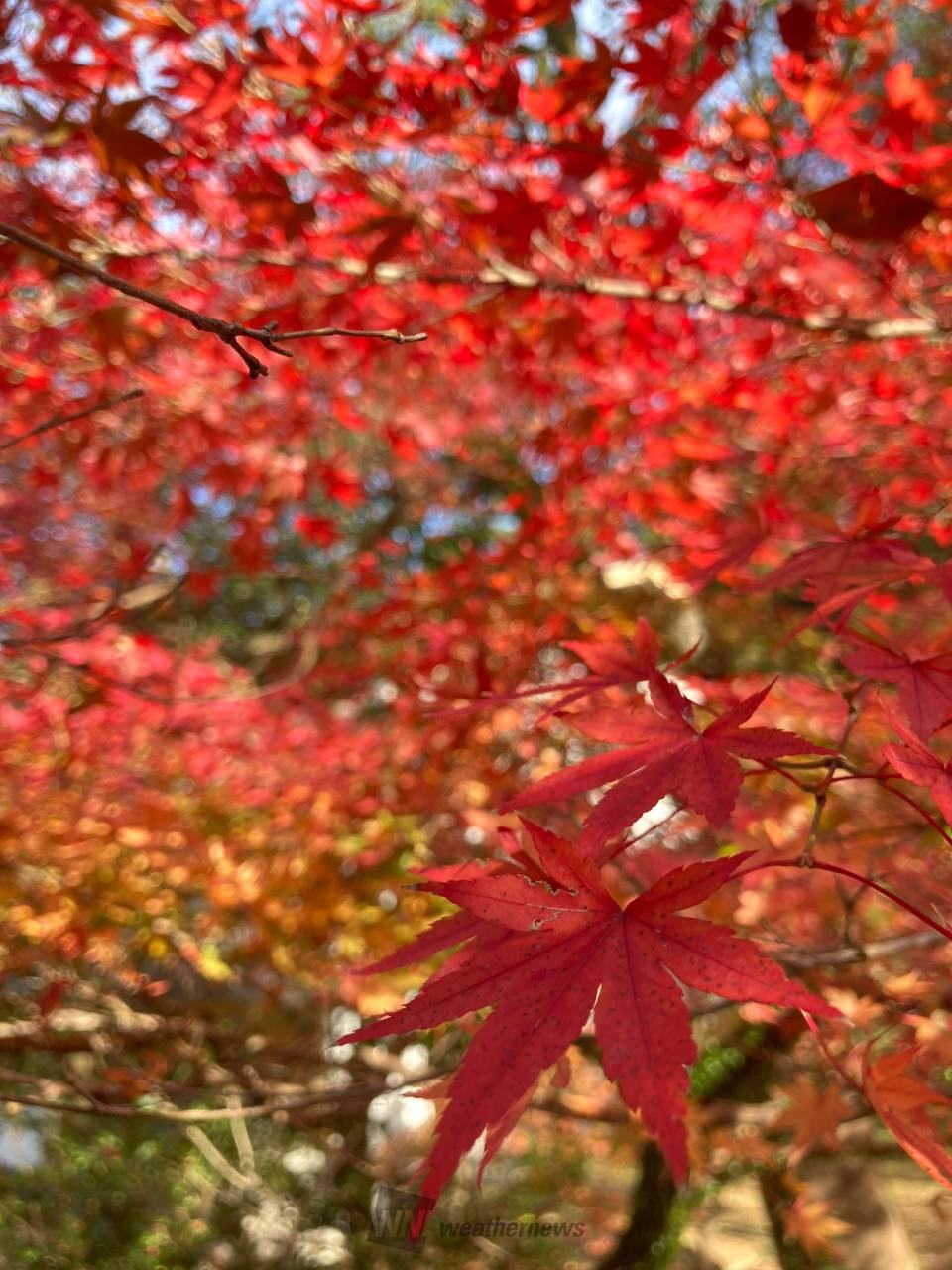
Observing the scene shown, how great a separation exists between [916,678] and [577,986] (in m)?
0.53

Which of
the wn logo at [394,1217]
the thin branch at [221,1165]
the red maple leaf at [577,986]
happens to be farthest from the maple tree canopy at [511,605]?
the wn logo at [394,1217]

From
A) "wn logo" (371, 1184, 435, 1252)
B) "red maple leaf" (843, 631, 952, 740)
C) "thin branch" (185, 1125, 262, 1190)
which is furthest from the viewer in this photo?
"thin branch" (185, 1125, 262, 1190)

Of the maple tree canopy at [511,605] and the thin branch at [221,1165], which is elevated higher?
the maple tree canopy at [511,605]

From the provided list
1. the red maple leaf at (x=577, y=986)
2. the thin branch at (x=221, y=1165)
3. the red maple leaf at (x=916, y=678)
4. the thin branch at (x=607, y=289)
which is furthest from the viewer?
the thin branch at (x=221, y=1165)

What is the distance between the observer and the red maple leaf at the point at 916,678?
34.5 inches

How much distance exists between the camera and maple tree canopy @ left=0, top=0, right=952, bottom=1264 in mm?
805

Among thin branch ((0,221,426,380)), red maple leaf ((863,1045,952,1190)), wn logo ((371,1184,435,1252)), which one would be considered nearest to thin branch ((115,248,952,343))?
thin branch ((0,221,426,380))

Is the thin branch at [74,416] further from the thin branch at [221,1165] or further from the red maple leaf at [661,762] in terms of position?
the thin branch at [221,1165]

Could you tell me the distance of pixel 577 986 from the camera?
2.19 feet

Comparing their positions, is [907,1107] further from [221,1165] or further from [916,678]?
[221,1165]

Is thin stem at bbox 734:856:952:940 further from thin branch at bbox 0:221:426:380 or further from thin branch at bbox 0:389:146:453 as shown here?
thin branch at bbox 0:389:146:453

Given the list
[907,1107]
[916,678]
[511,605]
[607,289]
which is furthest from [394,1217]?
[607,289]

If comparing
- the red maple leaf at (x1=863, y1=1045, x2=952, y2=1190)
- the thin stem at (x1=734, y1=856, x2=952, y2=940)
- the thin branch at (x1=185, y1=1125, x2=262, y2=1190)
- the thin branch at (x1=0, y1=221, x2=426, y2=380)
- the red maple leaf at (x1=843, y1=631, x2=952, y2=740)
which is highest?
the thin branch at (x1=0, y1=221, x2=426, y2=380)

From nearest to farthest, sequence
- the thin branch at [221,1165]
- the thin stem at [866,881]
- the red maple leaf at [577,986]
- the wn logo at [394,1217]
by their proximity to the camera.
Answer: the red maple leaf at [577,986], the thin stem at [866,881], the wn logo at [394,1217], the thin branch at [221,1165]
